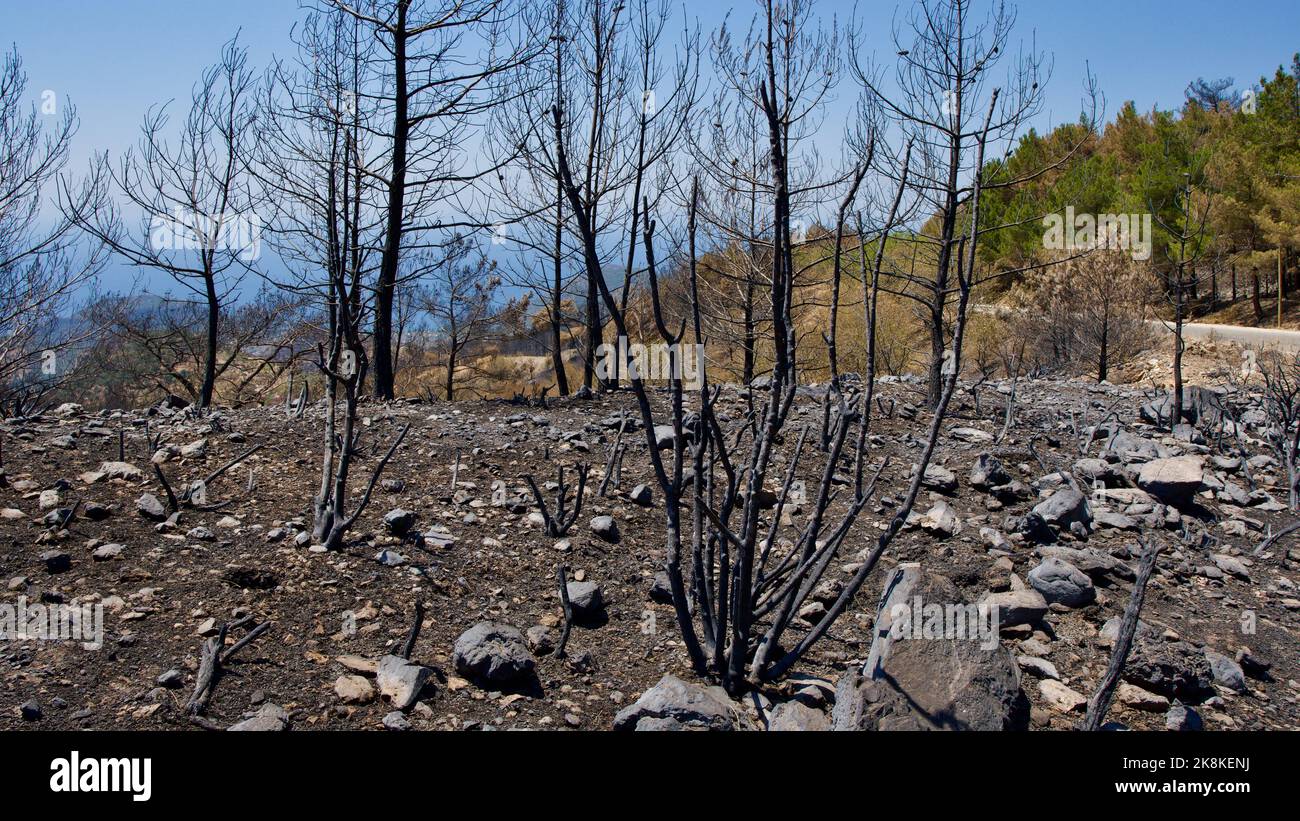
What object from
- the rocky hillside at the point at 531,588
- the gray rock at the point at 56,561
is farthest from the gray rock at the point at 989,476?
the gray rock at the point at 56,561

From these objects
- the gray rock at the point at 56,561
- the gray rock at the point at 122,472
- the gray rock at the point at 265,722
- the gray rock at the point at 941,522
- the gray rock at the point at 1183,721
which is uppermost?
the gray rock at the point at 122,472

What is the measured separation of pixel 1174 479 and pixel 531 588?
3.71 meters

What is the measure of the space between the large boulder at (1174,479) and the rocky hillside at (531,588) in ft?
0.05

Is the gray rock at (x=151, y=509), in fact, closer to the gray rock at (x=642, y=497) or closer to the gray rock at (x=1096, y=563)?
the gray rock at (x=642, y=497)

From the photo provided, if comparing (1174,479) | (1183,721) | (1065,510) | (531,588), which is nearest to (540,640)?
(531,588)

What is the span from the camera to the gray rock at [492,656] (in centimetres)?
262

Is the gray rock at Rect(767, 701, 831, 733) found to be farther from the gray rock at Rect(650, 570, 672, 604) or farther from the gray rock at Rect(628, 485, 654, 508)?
the gray rock at Rect(628, 485, 654, 508)

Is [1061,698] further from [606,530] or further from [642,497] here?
[642,497]

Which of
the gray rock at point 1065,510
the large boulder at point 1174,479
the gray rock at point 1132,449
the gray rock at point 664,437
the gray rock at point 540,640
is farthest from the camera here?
the gray rock at point 1132,449

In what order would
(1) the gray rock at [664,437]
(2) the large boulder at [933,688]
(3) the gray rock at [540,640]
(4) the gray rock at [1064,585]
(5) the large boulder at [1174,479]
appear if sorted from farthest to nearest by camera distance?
1. (1) the gray rock at [664,437]
2. (5) the large boulder at [1174,479]
3. (4) the gray rock at [1064,585]
4. (3) the gray rock at [540,640]
5. (2) the large boulder at [933,688]

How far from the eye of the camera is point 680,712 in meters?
2.23

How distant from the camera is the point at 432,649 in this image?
2.89 m

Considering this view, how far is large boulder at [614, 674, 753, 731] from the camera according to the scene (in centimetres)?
220

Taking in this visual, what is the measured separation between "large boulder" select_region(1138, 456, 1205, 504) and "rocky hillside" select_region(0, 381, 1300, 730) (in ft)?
0.05
